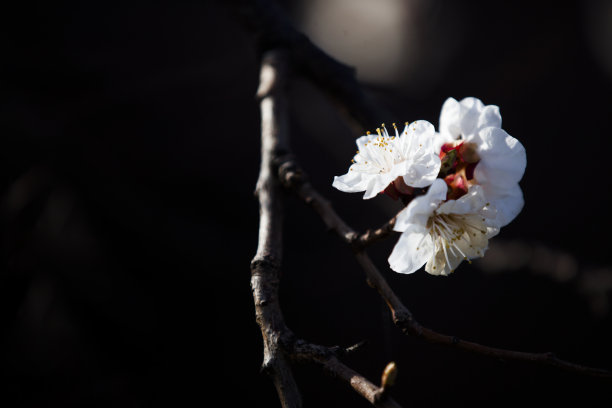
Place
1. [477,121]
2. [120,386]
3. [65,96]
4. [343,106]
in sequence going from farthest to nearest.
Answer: [65,96] → [120,386] → [343,106] → [477,121]

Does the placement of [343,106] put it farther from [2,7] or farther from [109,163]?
[2,7]

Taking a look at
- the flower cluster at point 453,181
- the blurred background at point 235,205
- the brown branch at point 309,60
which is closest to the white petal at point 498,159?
the flower cluster at point 453,181

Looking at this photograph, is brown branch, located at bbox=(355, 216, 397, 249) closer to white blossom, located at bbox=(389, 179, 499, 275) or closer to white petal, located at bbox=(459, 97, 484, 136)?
white blossom, located at bbox=(389, 179, 499, 275)

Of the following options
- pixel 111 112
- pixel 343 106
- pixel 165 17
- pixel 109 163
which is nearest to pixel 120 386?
pixel 109 163

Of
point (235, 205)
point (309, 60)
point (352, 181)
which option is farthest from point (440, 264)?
point (235, 205)

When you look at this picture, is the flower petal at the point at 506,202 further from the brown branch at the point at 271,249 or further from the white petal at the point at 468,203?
the brown branch at the point at 271,249

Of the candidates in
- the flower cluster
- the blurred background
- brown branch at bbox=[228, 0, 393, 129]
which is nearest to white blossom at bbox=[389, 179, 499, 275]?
Result: the flower cluster

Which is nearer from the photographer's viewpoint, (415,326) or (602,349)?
(415,326)
